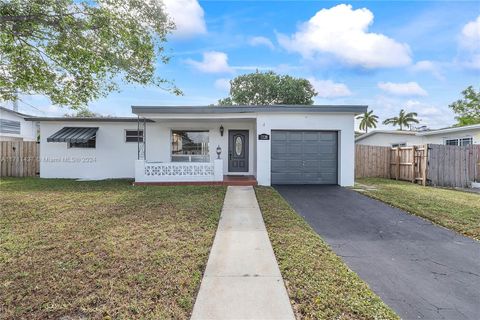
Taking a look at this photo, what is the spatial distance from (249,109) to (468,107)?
29.8m

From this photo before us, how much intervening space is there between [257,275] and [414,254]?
8.28ft

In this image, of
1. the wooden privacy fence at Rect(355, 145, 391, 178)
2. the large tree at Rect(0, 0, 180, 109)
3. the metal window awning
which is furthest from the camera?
the wooden privacy fence at Rect(355, 145, 391, 178)

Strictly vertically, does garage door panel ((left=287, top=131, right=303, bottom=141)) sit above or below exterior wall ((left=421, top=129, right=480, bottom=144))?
below

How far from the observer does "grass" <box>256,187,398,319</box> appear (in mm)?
2393

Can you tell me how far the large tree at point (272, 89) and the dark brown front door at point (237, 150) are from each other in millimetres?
17498

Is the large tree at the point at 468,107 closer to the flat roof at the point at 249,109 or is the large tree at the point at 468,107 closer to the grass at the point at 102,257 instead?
the flat roof at the point at 249,109

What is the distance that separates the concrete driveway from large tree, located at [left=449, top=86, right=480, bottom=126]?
2876 centimetres

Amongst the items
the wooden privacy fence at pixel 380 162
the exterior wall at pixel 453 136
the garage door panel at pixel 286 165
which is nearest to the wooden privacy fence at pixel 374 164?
the wooden privacy fence at pixel 380 162

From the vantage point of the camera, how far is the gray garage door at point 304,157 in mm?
10750

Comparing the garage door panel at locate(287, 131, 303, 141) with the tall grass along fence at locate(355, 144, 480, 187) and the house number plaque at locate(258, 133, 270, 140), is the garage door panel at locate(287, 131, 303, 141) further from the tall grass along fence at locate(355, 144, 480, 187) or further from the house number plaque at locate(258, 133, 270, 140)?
the tall grass along fence at locate(355, 144, 480, 187)

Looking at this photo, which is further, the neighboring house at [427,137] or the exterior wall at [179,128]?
the neighboring house at [427,137]

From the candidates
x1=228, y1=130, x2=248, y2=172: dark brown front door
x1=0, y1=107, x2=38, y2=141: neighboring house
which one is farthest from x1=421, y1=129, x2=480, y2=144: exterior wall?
x1=0, y1=107, x2=38, y2=141: neighboring house

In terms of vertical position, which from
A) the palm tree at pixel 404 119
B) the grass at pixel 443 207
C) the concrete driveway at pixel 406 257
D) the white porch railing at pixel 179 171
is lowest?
the concrete driveway at pixel 406 257

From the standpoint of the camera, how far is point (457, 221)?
18.1ft
